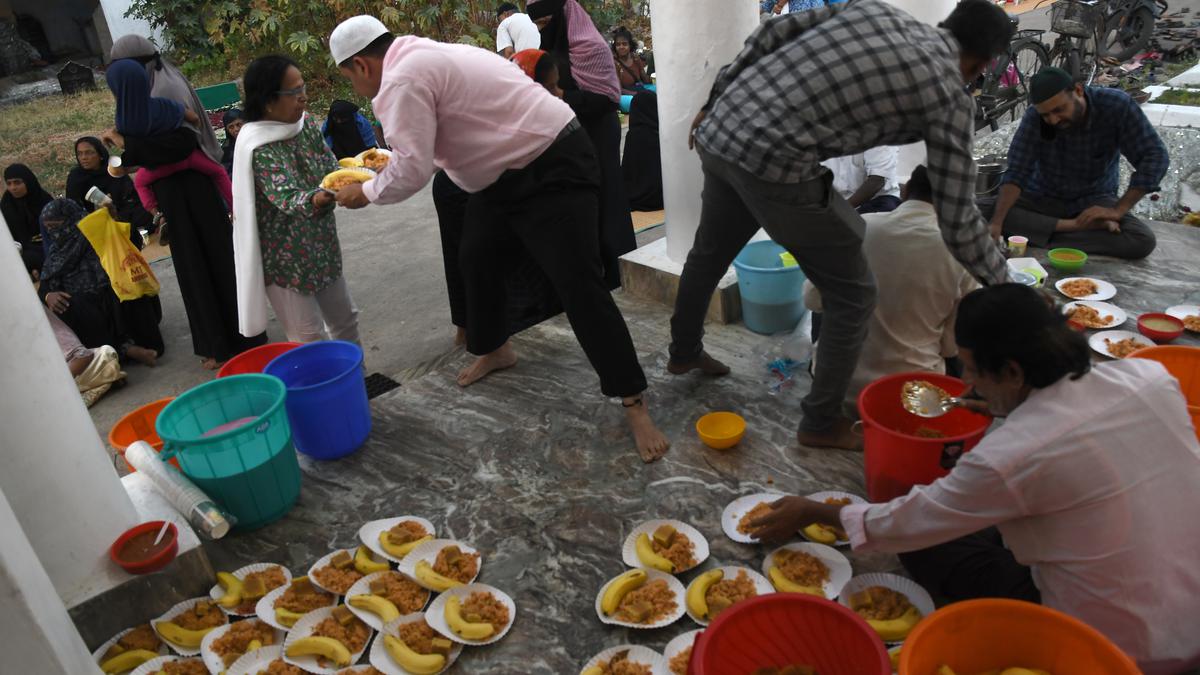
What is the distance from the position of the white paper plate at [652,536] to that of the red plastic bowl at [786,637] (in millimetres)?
535

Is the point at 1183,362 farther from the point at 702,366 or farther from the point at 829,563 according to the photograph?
the point at 702,366

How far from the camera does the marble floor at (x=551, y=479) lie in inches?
91.7

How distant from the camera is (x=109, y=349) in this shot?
4535 mm

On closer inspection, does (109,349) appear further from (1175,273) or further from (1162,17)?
(1162,17)

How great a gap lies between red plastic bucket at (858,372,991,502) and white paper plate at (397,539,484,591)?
50.3 inches

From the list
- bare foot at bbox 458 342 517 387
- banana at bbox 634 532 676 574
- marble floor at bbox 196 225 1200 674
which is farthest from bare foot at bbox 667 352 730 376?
banana at bbox 634 532 676 574

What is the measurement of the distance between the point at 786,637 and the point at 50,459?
2.01 m

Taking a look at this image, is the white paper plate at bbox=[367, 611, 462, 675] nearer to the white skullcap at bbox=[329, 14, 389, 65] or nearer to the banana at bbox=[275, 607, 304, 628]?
the banana at bbox=[275, 607, 304, 628]

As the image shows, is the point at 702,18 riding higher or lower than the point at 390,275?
higher

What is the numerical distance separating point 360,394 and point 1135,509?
2526 millimetres

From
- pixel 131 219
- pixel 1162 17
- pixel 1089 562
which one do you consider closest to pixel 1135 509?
pixel 1089 562

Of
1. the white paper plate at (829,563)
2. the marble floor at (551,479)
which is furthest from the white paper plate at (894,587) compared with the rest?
the marble floor at (551,479)

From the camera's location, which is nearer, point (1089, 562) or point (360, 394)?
point (1089, 562)

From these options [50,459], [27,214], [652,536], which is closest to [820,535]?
[652,536]
